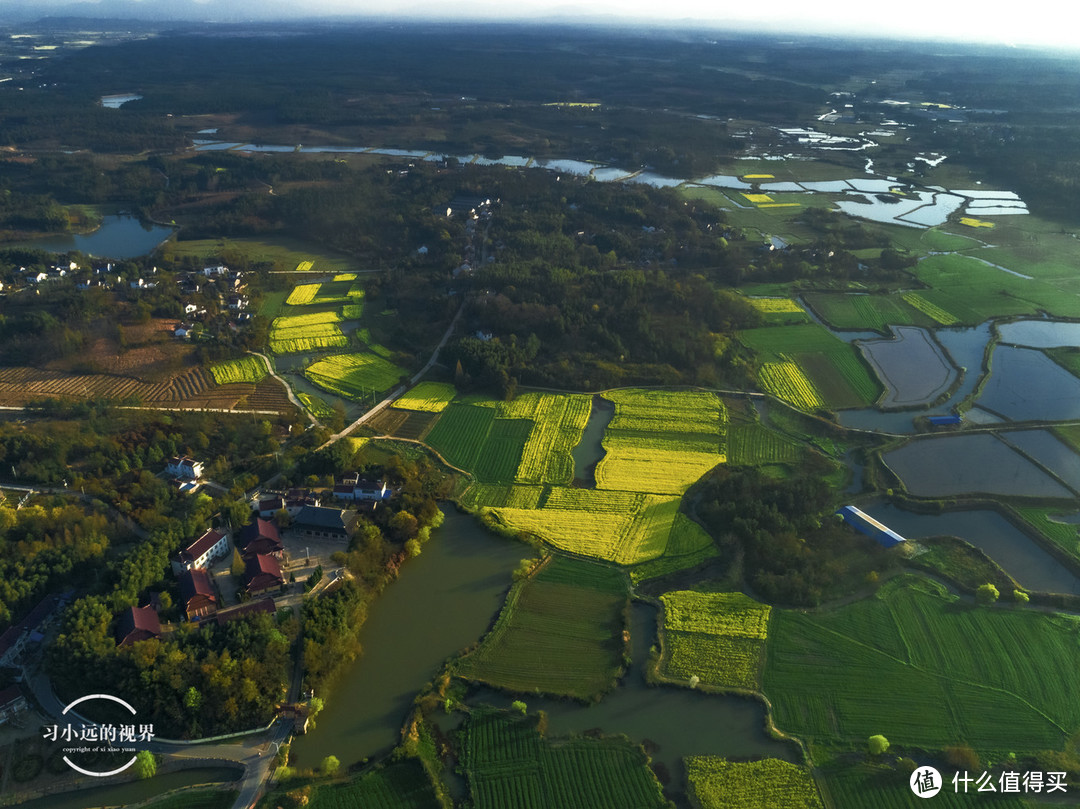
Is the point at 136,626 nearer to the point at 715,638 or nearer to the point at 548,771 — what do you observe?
the point at 548,771

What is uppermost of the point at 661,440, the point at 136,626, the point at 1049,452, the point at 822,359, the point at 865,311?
the point at 865,311

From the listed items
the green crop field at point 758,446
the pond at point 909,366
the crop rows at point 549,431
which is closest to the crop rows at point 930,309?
the pond at point 909,366

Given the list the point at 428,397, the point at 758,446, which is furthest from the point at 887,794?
the point at 428,397

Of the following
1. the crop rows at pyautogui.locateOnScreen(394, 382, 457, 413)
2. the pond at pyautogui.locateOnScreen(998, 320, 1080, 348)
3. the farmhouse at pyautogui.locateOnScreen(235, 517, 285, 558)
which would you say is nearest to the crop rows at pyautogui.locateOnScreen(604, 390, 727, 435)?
the crop rows at pyautogui.locateOnScreen(394, 382, 457, 413)

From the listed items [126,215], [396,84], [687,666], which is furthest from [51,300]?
[396,84]
